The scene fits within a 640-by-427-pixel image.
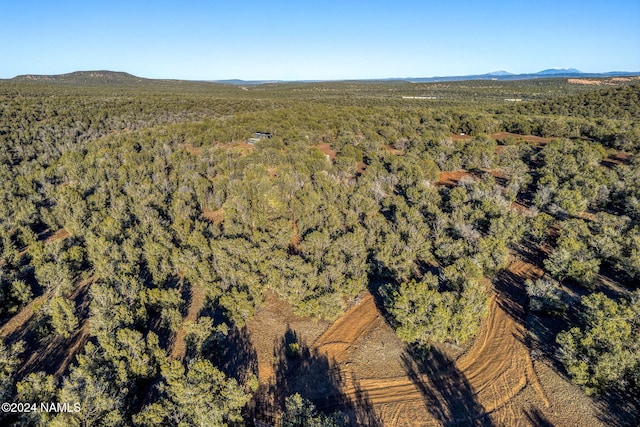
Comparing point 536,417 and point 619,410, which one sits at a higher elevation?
point 619,410

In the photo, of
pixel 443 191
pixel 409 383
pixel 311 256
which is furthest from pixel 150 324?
pixel 443 191

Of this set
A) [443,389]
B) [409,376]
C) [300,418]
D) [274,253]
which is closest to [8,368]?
[300,418]

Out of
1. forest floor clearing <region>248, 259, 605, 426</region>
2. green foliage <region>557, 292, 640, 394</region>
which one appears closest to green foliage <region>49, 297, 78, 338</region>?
forest floor clearing <region>248, 259, 605, 426</region>

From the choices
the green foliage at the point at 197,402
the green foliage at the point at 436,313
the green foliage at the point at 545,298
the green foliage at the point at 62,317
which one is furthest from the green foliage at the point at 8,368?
the green foliage at the point at 545,298

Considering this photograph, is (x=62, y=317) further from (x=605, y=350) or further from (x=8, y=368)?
(x=605, y=350)

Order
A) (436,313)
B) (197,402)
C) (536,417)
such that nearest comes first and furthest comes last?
(197,402) → (536,417) → (436,313)

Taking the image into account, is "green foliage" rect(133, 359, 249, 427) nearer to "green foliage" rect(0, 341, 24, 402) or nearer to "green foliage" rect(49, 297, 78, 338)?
"green foliage" rect(0, 341, 24, 402)
